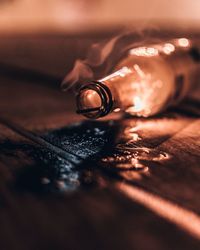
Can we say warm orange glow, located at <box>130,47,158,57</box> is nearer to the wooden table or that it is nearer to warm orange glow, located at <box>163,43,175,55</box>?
warm orange glow, located at <box>163,43,175,55</box>

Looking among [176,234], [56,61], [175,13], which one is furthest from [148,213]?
[175,13]

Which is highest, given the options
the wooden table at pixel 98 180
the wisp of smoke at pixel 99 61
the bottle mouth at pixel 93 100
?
the wisp of smoke at pixel 99 61

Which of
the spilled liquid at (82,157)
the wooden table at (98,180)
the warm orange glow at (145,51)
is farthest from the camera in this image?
the warm orange glow at (145,51)

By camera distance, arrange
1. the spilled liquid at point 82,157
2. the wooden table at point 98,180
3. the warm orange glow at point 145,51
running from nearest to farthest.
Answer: the wooden table at point 98,180 < the spilled liquid at point 82,157 < the warm orange glow at point 145,51

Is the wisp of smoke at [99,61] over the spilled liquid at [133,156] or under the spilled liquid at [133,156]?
over

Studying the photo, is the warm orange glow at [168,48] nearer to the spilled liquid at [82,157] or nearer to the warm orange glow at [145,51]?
the warm orange glow at [145,51]

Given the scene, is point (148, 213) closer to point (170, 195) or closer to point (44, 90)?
point (170, 195)

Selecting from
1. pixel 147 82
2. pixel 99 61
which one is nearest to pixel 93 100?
pixel 147 82

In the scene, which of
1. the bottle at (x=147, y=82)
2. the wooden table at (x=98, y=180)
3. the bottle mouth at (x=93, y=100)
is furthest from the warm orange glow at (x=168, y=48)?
the bottle mouth at (x=93, y=100)
